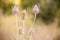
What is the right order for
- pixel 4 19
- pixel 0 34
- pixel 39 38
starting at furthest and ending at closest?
pixel 4 19 → pixel 0 34 → pixel 39 38

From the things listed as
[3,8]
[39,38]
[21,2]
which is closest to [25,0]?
[21,2]

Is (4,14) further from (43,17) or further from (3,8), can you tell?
(43,17)

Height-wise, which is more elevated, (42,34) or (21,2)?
(21,2)

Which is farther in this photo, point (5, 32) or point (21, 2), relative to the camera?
point (21, 2)

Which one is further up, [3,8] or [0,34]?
[3,8]

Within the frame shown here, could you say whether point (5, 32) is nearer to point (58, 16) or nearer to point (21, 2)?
point (21, 2)

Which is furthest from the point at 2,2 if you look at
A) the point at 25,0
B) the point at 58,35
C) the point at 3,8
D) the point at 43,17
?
the point at 58,35

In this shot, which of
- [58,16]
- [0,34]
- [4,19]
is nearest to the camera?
[0,34]

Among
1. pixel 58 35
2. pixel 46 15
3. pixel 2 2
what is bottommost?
pixel 58 35

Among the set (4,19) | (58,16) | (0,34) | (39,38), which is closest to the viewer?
(39,38)
